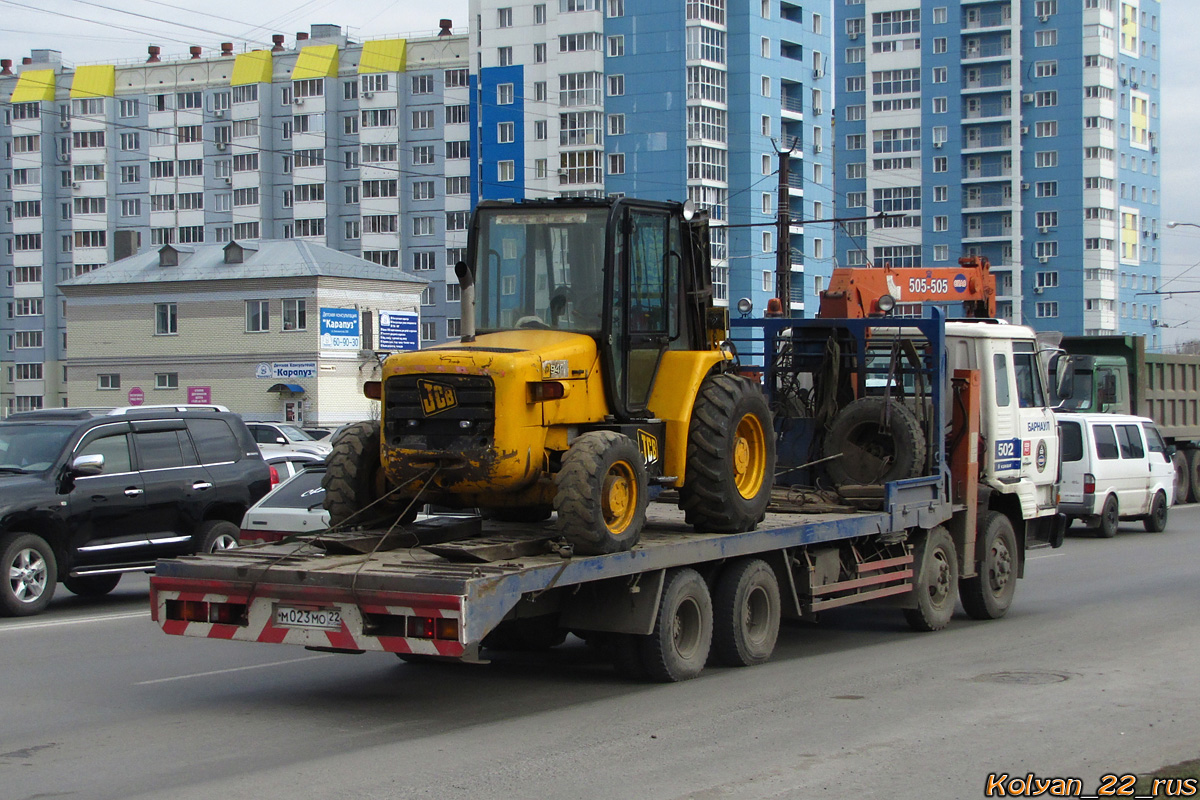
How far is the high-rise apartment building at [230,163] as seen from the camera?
96.1m

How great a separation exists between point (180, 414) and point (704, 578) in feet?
26.5

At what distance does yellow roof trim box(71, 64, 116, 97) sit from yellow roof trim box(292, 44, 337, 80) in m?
15.3

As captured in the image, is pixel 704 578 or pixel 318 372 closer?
pixel 704 578

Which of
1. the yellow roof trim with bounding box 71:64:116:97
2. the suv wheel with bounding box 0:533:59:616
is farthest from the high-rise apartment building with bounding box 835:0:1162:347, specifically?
the suv wheel with bounding box 0:533:59:616

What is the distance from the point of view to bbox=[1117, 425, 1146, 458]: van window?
24766 mm

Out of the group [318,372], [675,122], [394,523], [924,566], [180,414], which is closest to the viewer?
[394,523]

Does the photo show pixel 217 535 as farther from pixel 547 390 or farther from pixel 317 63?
pixel 317 63

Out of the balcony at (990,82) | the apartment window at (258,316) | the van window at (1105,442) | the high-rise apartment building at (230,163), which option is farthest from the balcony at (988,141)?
the van window at (1105,442)

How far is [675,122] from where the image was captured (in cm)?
8469

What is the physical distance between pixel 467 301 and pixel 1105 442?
55.8 ft

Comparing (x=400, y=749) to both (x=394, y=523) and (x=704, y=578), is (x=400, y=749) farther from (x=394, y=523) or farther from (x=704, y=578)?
(x=704, y=578)

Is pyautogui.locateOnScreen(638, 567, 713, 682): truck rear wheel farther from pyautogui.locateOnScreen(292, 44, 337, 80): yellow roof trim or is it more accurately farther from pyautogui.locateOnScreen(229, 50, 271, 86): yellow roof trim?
pyautogui.locateOnScreen(229, 50, 271, 86): yellow roof trim

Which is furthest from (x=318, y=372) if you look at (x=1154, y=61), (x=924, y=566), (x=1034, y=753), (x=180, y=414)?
(x=1154, y=61)

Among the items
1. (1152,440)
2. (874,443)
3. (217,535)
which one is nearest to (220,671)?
(217,535)
